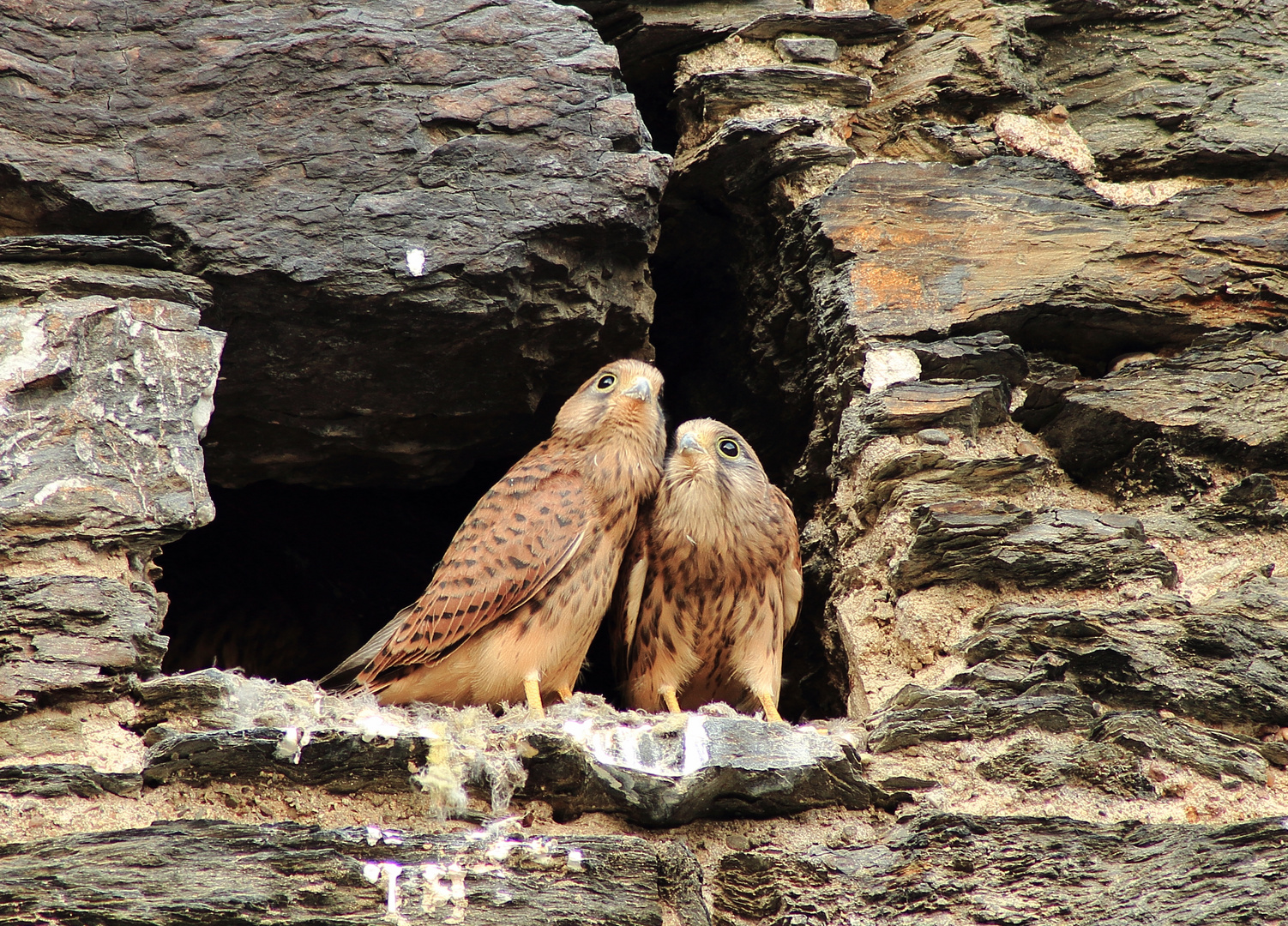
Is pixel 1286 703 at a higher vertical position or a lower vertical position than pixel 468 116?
lower

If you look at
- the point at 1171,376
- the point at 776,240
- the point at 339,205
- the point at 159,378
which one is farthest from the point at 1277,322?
the point at 159,378

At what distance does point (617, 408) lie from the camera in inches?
146

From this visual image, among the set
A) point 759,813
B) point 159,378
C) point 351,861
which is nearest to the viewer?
point 351,861

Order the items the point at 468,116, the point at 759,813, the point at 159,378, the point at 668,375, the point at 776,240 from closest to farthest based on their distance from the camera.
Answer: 1. the point at 759,813
2. the point at 159,378
3. the point at 468,116
4. the point at 776,240
5. the point at 668,375

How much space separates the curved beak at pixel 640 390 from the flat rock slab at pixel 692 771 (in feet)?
4.56

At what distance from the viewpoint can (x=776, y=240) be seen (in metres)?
3.98

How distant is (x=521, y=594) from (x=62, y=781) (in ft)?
4.40

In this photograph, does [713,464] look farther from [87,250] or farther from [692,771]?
[87,250]

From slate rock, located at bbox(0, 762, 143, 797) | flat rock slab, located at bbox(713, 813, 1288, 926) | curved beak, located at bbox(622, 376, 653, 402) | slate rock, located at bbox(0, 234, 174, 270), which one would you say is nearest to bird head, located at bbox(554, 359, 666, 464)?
curved beak, located at bbox(622, 376, 653, 402)

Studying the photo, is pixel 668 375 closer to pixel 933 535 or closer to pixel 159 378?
pixel 933 535

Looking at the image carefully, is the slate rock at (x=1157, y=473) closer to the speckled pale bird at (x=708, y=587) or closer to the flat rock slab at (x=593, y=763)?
the speckled pale bird at (x=708, y=587)

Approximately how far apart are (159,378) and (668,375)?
7.93 ft

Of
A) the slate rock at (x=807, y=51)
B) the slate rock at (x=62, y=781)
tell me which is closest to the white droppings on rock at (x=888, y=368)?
the slate rock at (x=807, y=51)

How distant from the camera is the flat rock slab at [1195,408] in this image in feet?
10.2
